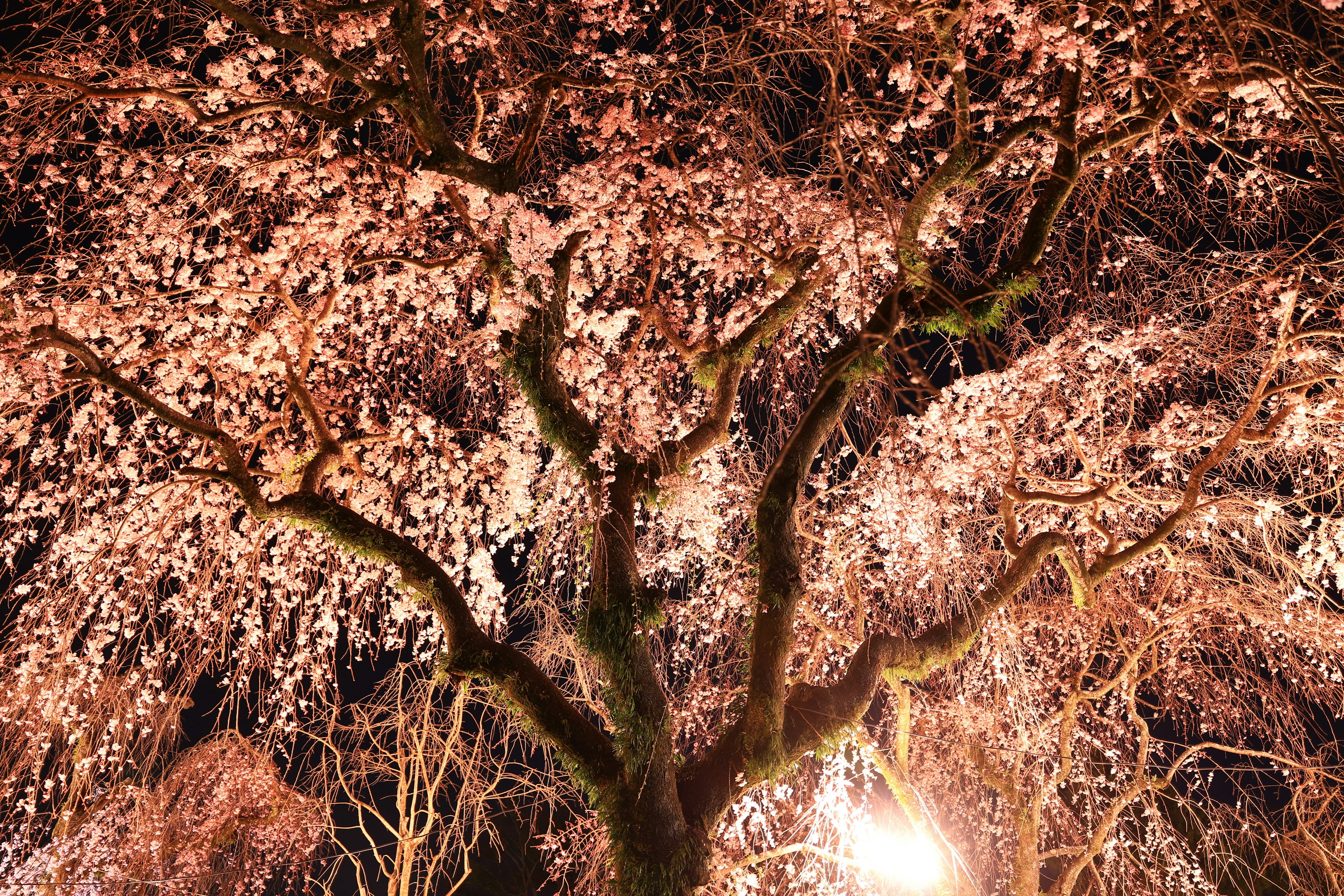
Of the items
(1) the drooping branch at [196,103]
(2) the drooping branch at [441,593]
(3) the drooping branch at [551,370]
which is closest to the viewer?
(1) the drooping branch at [196,103]

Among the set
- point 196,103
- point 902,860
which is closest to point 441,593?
point 196,103

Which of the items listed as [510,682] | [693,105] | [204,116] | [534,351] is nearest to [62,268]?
[204,116]

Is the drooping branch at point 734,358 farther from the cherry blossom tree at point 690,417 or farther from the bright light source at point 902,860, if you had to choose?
the bright light source at point 902,860

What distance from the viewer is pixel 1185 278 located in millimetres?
5289

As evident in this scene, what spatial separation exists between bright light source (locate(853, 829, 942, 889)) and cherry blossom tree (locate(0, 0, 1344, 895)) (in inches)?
7.4

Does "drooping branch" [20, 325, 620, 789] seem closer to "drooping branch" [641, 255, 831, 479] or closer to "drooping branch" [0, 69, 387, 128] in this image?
"drooping branch" [0, 69, 387, 128]

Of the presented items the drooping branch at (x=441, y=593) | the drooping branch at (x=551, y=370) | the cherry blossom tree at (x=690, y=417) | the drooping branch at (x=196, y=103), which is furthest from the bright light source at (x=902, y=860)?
the drooping branch at (x=196, y=103)

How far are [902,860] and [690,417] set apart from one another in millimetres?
3185

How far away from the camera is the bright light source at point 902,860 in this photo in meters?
5.44

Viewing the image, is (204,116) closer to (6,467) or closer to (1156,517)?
(6,467)

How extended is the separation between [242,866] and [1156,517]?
9496 mm

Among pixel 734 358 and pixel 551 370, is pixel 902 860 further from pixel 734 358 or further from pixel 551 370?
pixel 551 370

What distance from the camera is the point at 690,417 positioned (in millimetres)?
6430

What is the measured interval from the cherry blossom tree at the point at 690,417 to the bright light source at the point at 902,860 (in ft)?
0.62
